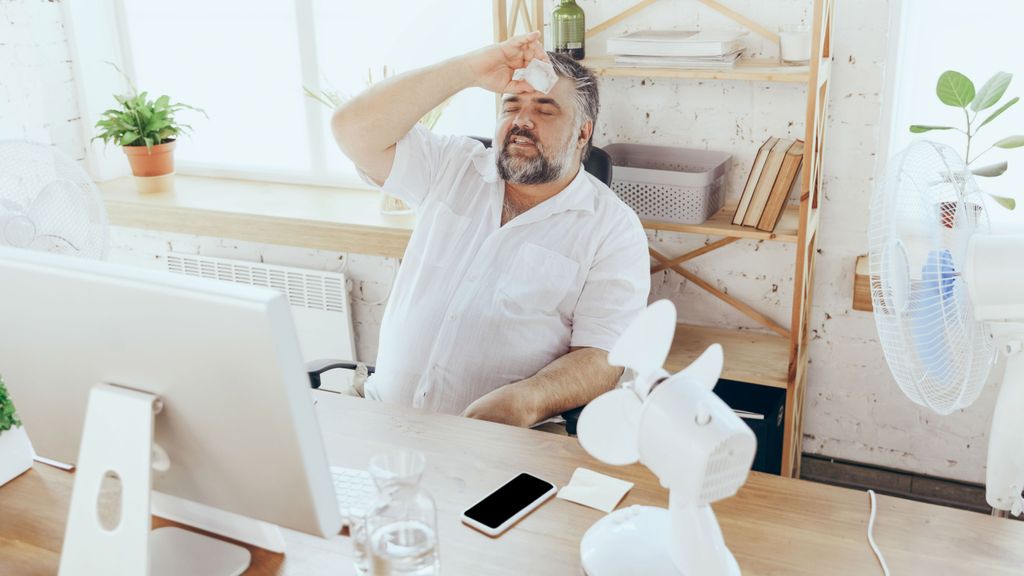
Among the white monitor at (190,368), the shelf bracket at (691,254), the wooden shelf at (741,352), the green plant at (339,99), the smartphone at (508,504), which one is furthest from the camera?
the green plant at (339,99)

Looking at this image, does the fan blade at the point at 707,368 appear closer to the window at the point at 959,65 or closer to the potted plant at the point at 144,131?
the window at the point at 959,65

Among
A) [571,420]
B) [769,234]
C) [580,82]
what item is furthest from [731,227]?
[571,420]

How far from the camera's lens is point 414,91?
7.41ft

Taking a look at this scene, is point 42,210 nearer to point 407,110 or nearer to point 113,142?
point 407,110

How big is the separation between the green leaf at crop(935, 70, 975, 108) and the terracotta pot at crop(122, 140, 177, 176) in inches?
98.3

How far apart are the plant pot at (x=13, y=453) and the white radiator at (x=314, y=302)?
5.36ft

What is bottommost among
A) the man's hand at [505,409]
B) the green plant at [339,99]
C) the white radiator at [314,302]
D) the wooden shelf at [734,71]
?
the white radiator at [314,302]

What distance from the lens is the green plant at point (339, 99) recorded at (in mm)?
2908

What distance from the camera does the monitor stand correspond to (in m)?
1.13

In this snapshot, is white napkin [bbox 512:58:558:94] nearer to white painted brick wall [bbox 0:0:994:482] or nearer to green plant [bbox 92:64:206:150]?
white painted brick wall [bbox 0:0:994:482]

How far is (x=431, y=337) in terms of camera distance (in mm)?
2227

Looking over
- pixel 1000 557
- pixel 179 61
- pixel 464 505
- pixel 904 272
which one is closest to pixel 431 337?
pixel 464 505

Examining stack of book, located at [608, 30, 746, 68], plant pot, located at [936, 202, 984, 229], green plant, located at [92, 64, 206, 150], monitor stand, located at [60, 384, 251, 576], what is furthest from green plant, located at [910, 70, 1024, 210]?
green plant, located at [92, 64, 206, 150]

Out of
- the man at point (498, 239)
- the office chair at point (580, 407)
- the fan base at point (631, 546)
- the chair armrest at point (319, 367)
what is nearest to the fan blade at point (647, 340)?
the fan base at point (631, 546)
